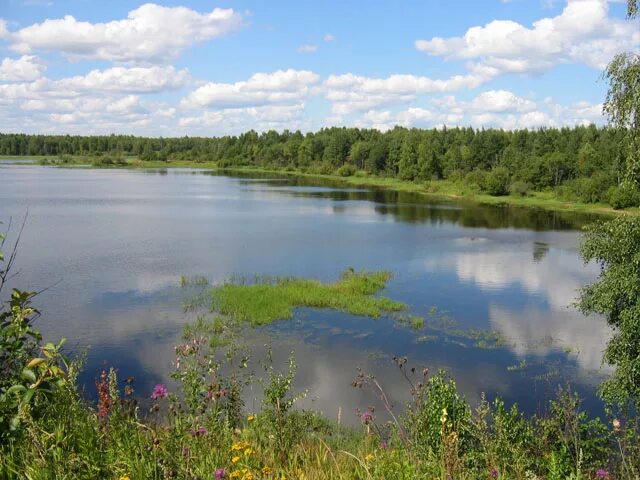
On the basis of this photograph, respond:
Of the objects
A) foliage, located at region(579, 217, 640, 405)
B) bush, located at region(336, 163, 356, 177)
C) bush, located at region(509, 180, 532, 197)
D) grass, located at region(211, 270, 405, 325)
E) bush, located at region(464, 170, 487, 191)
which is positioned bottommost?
grass, located at region(211, 270, 405, 325)

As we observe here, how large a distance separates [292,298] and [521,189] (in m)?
60.9

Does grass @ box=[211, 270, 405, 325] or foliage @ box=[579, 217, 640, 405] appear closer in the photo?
foliage @ box=[579, 217, 640, 405]

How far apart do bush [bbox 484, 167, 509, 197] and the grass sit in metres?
55.0

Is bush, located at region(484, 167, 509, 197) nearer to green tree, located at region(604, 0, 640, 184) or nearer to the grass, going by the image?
the grass

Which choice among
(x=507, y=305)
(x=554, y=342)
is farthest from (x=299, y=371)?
(x=507, y=305)

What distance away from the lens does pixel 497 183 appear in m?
78.8

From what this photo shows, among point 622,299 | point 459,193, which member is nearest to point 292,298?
point 622,299

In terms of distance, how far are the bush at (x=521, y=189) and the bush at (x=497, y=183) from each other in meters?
1.09

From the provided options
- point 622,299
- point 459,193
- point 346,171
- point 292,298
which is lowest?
point 292,298

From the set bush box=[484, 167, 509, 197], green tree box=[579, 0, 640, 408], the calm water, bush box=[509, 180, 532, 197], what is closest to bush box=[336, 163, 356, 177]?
bush box=[484, 167, 509, 197]

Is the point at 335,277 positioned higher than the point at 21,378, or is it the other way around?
the point at 21,378

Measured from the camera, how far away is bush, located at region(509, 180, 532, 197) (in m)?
78.3

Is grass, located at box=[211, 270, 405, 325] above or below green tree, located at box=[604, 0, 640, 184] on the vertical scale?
below

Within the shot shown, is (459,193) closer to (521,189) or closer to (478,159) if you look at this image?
(521,189)
